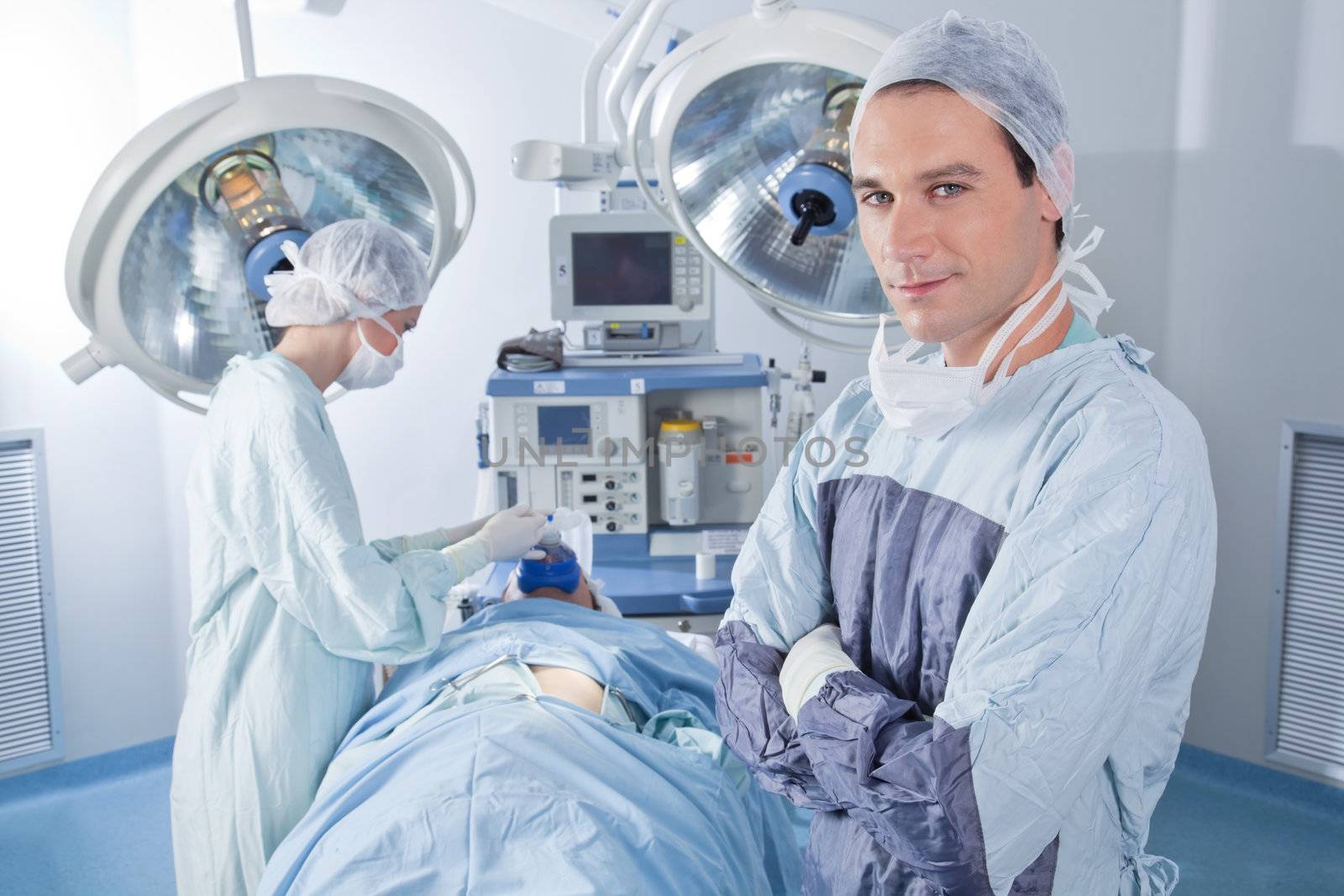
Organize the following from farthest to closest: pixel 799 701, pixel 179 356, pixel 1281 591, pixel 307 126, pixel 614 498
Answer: pixel 1281 591 → pixel 614 498 → pixel 179 356 → pixel 307 126 → pixel 799 701

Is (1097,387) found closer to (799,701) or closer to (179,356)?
(799,701)

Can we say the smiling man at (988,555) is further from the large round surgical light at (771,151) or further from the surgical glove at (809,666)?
the large round surgical light at (771,151)

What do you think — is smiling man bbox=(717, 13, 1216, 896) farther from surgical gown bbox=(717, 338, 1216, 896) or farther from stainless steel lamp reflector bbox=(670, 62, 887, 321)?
stainless steel lamp reflector bbox=(670, 62, 887, 321)

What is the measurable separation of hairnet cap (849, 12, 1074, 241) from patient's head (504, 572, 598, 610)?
142 cm

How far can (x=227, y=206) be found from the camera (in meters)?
1.49

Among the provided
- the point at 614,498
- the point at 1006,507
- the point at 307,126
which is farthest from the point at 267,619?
the point at 1006,507

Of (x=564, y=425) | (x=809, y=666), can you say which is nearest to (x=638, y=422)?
(x=564, y=425)

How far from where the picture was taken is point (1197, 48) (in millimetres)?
2932

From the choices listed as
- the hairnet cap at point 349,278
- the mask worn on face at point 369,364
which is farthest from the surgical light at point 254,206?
the mask worn on face at point 369,364

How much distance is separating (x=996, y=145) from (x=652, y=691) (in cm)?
117

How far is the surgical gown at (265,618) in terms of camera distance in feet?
5.81

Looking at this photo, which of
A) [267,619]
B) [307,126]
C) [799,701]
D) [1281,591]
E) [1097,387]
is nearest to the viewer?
[1097,387]

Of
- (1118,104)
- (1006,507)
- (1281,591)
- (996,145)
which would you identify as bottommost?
(1281,591)

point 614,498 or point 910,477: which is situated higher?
point 910,477
